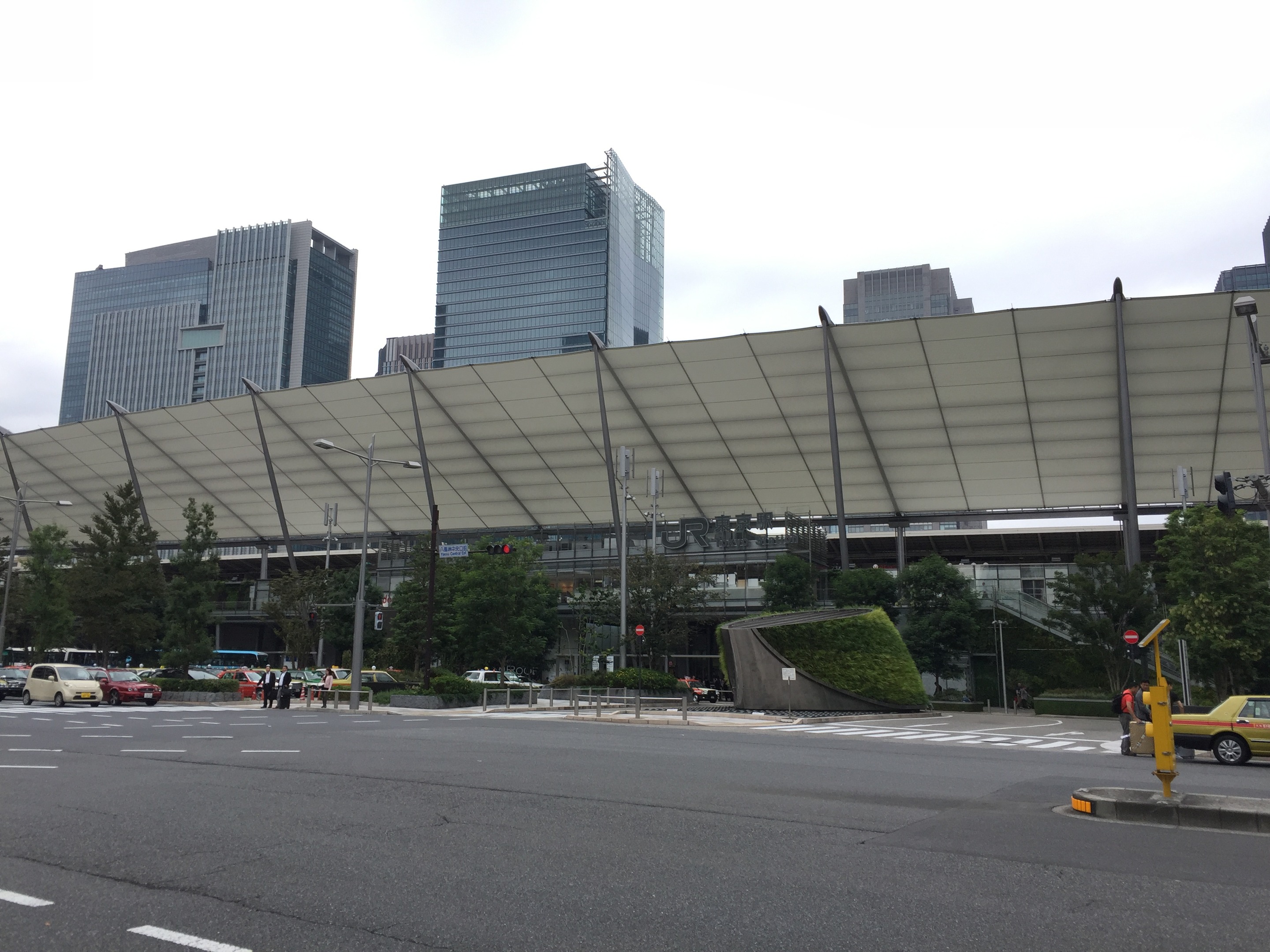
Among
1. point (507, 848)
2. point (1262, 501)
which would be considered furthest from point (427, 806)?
point (1262, 501)

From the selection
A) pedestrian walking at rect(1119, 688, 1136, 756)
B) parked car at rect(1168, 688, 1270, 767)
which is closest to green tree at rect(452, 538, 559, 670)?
pedestrian walking at rect(1119, 688, 1136, 756)

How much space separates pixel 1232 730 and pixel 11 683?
45613 millimetres

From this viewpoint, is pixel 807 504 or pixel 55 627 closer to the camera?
pixel 55 627

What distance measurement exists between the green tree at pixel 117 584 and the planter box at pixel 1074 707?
4184 centimetres

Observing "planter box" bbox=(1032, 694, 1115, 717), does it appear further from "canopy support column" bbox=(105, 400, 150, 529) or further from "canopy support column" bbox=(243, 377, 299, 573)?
"canopy support column" bbox=(105, 400, 150, 529)

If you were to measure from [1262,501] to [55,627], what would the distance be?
54.8m

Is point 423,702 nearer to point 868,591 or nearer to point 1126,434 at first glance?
point 868,591

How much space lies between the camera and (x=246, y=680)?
1772 inches

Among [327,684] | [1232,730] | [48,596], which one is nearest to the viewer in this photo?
[1232,730]

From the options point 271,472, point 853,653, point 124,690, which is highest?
point 271,472

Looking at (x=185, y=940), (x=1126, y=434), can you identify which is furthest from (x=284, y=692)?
(x=1126, y=434)

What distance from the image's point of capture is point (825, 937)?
5316 millimetres

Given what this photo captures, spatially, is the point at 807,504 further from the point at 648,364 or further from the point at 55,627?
the point at 55,627

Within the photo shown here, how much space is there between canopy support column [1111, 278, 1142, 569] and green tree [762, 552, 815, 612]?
47.8 ft
